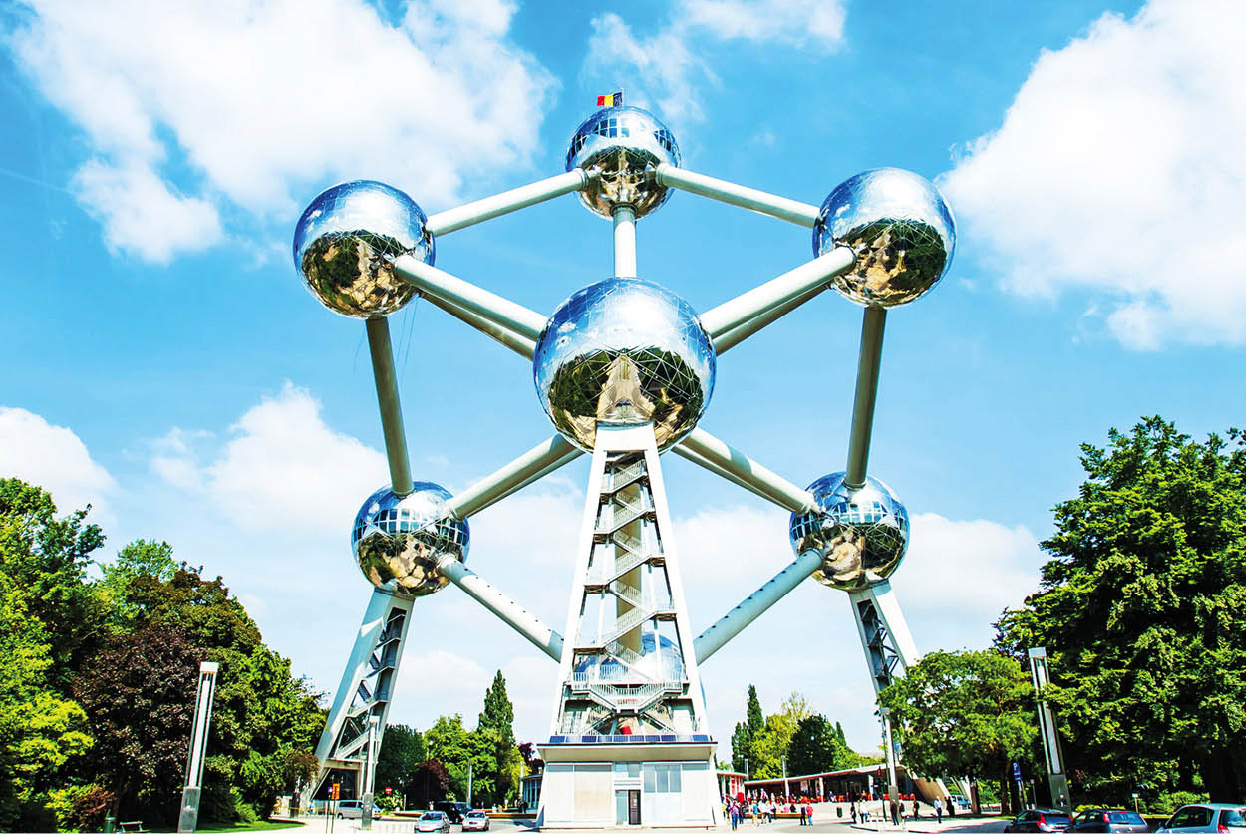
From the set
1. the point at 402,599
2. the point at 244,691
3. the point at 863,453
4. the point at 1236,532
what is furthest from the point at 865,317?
the point at 244,691

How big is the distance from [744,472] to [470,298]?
8.54m

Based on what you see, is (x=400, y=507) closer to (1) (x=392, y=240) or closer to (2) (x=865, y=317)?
(1) (x=392, y=240)

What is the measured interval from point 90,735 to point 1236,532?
2547 cm

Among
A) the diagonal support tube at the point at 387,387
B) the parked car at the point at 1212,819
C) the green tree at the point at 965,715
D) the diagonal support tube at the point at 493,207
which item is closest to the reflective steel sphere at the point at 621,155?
the diagonal support tube at the point at 493,207

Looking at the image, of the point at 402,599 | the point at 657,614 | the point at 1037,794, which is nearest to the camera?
the point at 657,614

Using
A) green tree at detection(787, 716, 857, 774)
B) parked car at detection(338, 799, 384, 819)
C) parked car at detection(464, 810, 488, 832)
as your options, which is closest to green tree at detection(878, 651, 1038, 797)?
parked car at detection(464, 810, 488, 832)

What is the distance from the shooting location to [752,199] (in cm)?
2262

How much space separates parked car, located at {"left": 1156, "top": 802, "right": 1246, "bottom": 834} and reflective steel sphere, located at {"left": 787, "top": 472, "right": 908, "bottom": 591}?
12856mm

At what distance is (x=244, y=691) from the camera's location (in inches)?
970

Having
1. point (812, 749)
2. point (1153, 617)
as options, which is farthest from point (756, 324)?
point (812, 749)

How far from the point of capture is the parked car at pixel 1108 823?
16.2 meters

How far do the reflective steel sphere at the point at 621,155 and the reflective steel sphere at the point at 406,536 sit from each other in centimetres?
990

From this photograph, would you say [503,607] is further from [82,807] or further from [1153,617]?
[1153,617]

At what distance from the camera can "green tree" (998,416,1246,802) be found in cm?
1592
